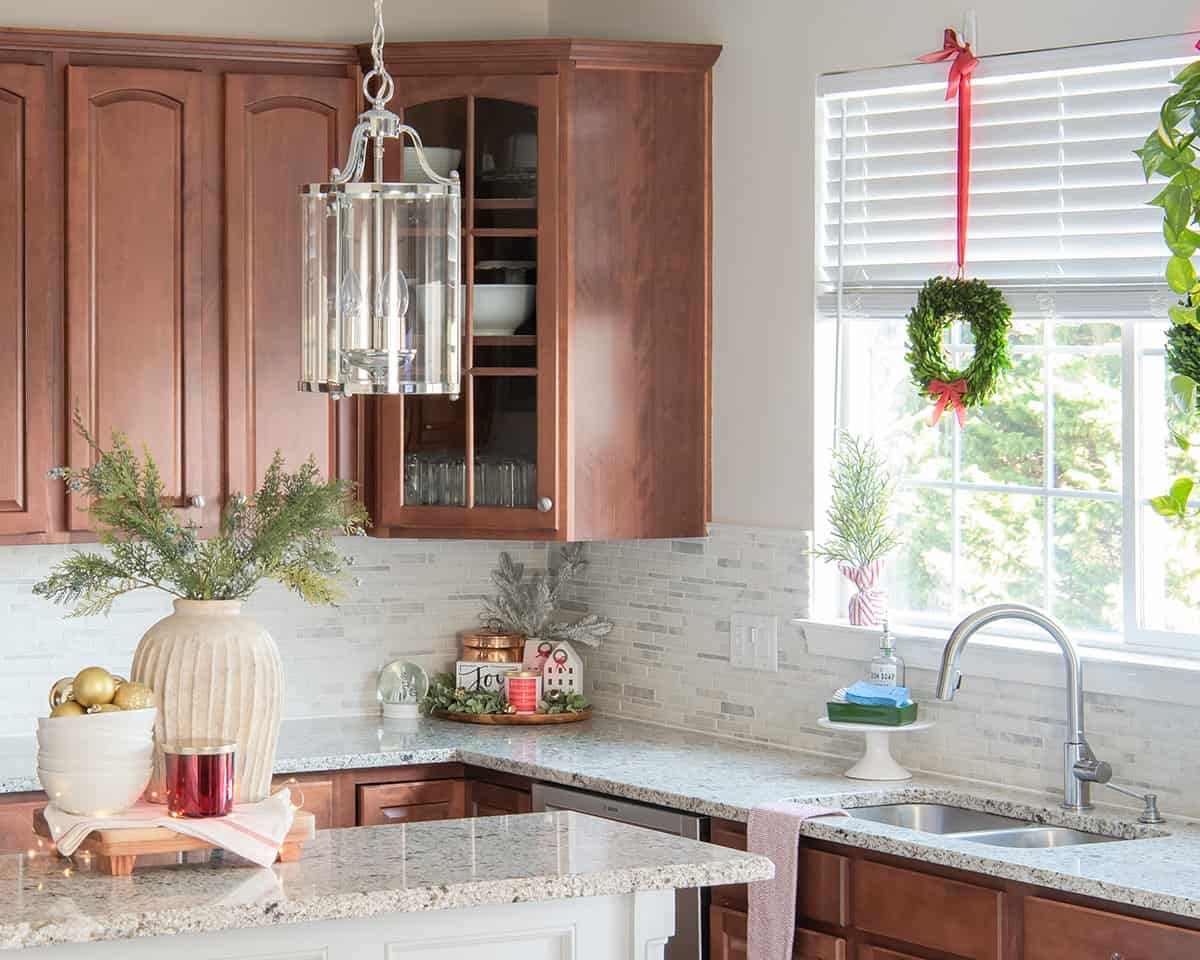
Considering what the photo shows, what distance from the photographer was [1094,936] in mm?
3020

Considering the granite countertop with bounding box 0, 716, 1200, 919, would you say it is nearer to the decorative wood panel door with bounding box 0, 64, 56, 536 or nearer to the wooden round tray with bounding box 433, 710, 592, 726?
the wooden round tray with bounding box 433, 710, 592, 726

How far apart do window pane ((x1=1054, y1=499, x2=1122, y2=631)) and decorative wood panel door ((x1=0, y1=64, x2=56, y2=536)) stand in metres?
2.36

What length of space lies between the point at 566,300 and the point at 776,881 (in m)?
1.58

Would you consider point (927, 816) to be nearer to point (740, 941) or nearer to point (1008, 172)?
point (740, 941)

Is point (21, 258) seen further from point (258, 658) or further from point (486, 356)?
point (258, 658)

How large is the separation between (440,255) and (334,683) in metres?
2.54

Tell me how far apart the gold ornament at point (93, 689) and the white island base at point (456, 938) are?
0.37 m

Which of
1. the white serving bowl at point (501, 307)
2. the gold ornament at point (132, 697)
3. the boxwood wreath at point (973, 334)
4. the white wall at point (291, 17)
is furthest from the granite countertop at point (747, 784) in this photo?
the white wall at point (291, 17)

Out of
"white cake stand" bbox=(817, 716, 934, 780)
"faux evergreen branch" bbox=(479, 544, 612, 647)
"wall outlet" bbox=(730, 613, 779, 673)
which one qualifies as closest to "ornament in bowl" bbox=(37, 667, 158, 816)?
"white cake stand" bbox=(817, 716, 934, 780)

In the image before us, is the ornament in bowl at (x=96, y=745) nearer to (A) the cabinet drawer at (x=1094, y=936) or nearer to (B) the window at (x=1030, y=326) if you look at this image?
(A) the cabinet drawer at (x=1094, y=936)

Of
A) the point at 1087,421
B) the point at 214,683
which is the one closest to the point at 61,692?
the point at 214,683

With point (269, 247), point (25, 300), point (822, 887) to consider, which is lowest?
point (822, 887)

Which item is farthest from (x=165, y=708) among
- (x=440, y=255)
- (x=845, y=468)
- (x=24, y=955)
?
(x=845, y=468)

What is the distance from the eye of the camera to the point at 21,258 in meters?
4.19
